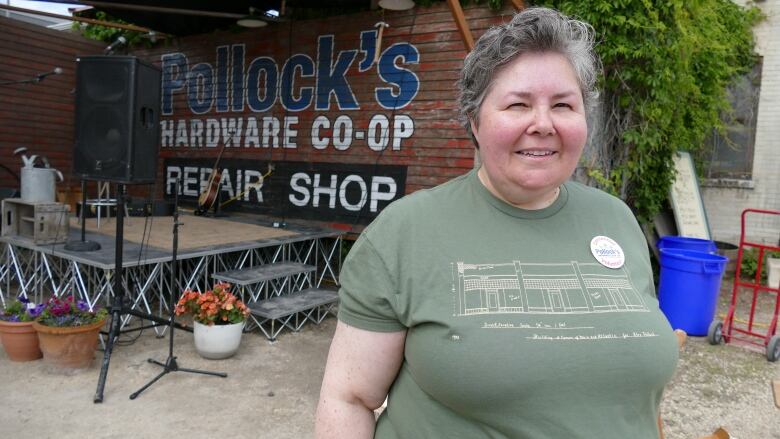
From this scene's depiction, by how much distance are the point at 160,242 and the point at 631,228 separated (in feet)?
15.8

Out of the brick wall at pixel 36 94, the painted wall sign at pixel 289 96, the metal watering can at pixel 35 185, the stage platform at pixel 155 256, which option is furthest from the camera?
the brick wall at pixel 36 94

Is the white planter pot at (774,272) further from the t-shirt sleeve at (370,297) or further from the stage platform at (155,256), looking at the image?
the t-shirt sleeve at (370,297)

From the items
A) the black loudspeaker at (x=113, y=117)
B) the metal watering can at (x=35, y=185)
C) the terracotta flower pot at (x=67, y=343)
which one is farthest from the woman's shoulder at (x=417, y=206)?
the metal watering can at (x=35, y=185)

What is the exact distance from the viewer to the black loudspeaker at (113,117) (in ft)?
12.9

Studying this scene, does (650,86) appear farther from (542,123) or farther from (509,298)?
(509,298)

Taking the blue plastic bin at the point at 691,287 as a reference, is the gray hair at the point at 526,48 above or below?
above

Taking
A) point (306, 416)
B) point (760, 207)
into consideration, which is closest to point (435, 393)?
point (306, 416)

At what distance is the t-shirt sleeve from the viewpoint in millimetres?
1079

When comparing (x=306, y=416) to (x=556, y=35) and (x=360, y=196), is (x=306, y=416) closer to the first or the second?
(x=556, y=35)

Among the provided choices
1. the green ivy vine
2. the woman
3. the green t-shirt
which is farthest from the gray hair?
the green ivy vine

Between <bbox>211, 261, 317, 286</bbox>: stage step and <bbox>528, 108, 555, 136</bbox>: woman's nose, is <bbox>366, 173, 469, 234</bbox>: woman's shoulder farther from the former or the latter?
<bbox>211, 261, 317, 286</bbox>: stage step

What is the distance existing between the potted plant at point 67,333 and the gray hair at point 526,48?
11.9 ft

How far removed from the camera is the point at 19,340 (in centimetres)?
401

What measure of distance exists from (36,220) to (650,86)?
19.4 feet
